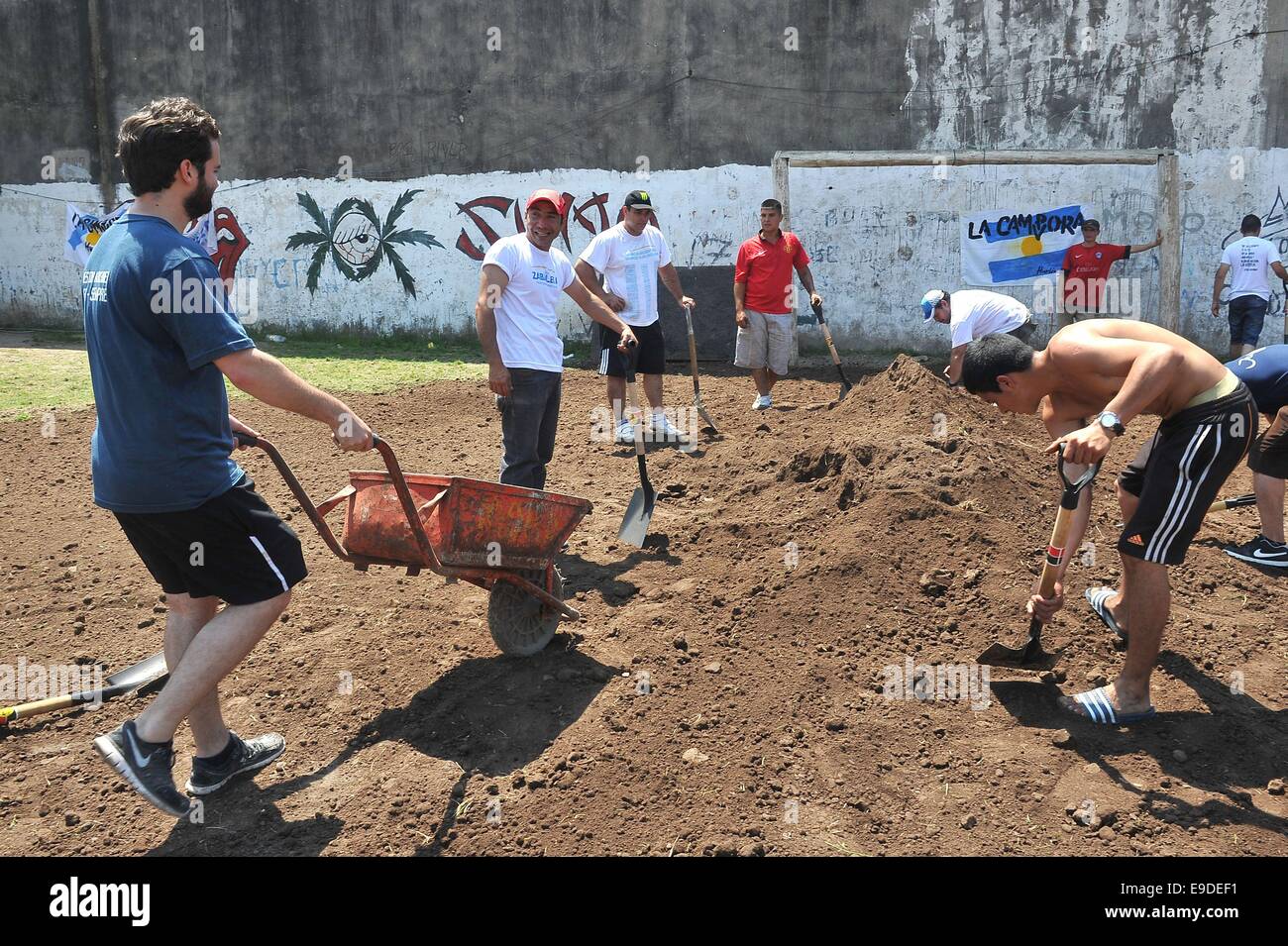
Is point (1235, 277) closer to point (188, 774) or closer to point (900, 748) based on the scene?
point (900, 748)

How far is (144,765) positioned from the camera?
10.9 ft

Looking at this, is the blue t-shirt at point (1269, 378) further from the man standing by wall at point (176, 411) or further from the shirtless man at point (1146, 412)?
the man standing by wall at point (176, 411)

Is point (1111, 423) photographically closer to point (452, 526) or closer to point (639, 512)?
point (452, 526)

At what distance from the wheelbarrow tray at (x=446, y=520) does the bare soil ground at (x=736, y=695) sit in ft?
2.22

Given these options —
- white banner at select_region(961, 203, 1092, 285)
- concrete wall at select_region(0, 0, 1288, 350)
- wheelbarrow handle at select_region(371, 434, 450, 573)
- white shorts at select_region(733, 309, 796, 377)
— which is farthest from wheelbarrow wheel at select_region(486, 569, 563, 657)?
white banner at select_region(961, 203, 1092, 285)

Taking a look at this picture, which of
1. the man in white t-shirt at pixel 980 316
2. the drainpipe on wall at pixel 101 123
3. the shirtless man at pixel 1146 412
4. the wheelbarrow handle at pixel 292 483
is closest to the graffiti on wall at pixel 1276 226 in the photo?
the man in white t-shirt at pixel 980 316

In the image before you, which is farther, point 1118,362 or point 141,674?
point 141,674

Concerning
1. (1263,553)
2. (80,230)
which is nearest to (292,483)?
(1263,553)

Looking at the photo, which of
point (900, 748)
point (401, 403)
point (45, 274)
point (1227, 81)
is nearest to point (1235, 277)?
point (1227, 81)

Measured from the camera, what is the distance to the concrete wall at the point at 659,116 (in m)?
13.5

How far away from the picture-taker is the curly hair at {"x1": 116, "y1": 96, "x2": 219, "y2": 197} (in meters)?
3.35

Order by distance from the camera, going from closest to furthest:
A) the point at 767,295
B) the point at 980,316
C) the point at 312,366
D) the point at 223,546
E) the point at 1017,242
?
the point at 223,546
the point at 980,316
the point at 767,295
the point at 312,366
the point at 1017,242

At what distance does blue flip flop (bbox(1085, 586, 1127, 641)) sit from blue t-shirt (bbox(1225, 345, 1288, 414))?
1.60 metres

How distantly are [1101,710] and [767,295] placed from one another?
6.54m
